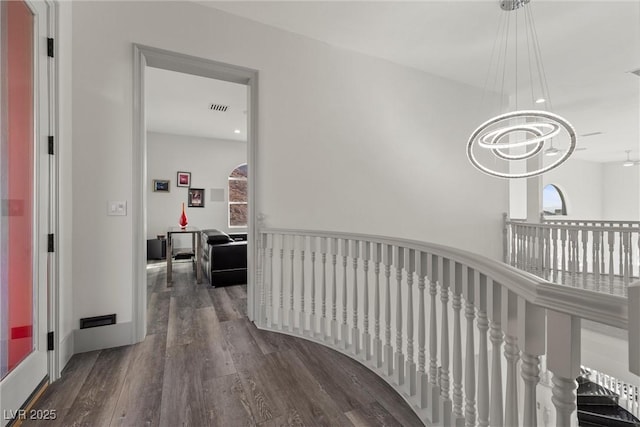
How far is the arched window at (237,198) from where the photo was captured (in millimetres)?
7320

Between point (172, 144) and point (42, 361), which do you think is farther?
A: point (172, 144)

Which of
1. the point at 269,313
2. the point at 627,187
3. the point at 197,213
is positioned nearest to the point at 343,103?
the point at 269,313

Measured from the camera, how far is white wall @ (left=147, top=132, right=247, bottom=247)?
650 centimetres

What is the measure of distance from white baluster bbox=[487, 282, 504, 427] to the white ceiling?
4110 millimetres

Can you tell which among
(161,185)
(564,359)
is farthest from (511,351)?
(161,185)

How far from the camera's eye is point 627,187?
32.1ft

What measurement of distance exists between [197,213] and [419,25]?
5.98 metres

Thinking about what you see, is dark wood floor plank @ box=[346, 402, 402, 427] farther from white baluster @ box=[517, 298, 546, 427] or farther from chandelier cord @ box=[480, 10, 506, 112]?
chandelier cord @ box=[480, 10, 506, 112]

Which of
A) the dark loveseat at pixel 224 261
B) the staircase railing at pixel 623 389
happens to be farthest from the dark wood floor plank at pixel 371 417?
the staircase railing at pixel 623 389

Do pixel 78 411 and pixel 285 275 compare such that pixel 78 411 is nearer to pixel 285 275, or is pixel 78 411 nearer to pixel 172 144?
pixel 285 275

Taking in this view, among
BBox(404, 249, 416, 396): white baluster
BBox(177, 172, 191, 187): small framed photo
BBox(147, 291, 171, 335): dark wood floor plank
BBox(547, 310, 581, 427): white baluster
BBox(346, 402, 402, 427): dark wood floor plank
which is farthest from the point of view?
BBox(177, 172, 191, 187): small framed photo

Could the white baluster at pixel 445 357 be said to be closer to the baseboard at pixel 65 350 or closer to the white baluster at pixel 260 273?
the white baluster at pixel 260 273

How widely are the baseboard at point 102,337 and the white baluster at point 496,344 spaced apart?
246 cm

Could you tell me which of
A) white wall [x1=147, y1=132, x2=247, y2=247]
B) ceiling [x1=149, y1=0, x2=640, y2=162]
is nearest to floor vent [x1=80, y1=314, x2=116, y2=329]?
ceiling [x1=149, y1=0, x2=640, y2=162]
